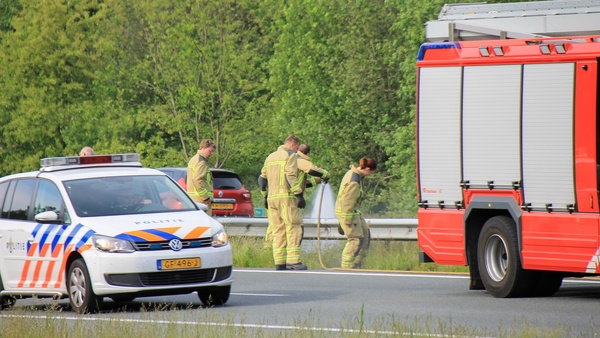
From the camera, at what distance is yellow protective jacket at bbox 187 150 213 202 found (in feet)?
70.8

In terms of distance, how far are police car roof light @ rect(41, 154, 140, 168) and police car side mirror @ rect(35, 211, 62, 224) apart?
1.19 meters

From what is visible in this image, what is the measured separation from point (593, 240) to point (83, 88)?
1531 inches

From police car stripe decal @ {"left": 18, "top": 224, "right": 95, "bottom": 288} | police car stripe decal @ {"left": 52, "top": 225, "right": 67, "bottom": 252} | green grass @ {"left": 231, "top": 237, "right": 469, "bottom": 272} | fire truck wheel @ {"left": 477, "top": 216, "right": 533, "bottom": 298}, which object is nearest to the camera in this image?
police car stripe decal @ {"left": 18, "top": 224, "right": 95, "bottom": 288}

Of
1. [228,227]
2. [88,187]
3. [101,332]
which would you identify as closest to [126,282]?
[88,187]

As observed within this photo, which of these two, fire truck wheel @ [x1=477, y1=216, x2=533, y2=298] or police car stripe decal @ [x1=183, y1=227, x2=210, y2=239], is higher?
police car stripe decal @ [x1=183, y1=227, x2=210, y2=239]

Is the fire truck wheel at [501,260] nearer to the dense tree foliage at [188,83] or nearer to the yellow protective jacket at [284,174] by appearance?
the yellow protective jacket at [284,174]

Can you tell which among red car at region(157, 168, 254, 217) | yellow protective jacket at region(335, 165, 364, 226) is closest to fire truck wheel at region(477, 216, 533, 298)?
yellow protective jacket at region(335, 165, 364, 226)

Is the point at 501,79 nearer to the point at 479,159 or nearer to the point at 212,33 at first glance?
the point at 479,159

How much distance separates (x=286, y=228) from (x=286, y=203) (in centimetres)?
35

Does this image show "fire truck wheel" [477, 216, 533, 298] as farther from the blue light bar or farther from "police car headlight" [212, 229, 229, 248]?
"police car headlight" [212, 229, 229, 248]

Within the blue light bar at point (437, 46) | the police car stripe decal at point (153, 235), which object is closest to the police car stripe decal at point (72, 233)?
the police car stripe decal at point (153, 235)

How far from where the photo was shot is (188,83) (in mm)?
50031

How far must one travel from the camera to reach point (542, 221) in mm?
14336

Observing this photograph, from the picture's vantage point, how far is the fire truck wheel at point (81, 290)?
1438 centimetres
